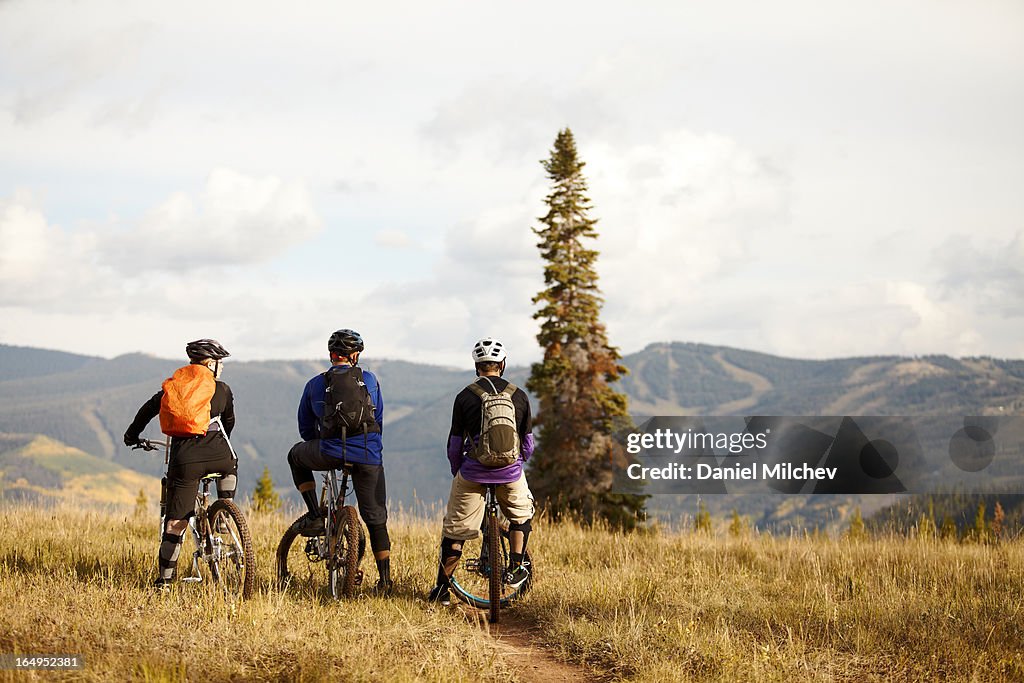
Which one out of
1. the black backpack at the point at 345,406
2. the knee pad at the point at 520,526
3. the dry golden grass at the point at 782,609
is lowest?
the dry golden grass at the point at 782,609

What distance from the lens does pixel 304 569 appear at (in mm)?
10906

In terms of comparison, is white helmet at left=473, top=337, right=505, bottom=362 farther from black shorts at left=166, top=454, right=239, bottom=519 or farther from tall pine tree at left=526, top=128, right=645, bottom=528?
tall pine tree at left=526, top=128, right=645, bottom=528

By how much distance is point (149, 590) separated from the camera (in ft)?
28.8

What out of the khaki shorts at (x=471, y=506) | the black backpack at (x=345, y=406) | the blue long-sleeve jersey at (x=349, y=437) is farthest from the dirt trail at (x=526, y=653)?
the black backpack at (x=345, y=406)

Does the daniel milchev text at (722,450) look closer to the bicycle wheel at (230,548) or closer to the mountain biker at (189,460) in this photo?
the bicycle wheel at (230,548)

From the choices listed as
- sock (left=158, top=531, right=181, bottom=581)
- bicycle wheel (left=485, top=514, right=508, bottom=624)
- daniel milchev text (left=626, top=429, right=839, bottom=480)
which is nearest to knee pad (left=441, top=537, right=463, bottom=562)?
bicycle wheel (left=485, top=514, right=508, bottom=624)

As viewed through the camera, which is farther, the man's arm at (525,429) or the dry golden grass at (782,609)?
the man's arm at (525,429)

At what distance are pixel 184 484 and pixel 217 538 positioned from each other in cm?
65

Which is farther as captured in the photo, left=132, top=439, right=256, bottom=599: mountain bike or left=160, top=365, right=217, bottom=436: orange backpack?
left=132, top=439, right=256, bottom=599: mountain bike

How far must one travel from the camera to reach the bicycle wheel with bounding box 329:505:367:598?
30.0ft

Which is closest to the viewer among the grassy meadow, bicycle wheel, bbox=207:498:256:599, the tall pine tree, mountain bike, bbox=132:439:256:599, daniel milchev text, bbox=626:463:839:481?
the grassy meadow

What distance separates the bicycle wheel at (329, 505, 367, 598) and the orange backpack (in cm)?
167

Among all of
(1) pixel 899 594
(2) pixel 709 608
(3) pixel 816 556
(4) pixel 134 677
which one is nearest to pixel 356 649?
(4) pixel 134 677

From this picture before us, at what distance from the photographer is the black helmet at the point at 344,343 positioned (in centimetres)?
945
